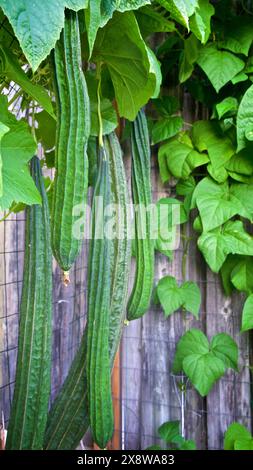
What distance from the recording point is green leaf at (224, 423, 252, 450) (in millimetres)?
1562

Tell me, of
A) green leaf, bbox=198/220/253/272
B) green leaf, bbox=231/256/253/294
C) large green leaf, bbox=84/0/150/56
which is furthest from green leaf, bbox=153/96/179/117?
large green leaf, bbox=84/0/150/56

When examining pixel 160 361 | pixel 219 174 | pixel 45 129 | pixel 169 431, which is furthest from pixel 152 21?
pixel 169 431

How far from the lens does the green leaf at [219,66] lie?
5.04 feet

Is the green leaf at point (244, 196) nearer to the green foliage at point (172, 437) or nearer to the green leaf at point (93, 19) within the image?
the green foliage at point (172, 437)

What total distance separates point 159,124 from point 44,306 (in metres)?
1.05

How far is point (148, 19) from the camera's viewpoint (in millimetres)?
1040

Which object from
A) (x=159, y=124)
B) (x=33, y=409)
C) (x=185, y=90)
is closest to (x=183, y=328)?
(x=159, y=124)

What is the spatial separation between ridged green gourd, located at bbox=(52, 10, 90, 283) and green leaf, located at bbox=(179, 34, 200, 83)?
33.3 inches

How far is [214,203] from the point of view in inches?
62.8

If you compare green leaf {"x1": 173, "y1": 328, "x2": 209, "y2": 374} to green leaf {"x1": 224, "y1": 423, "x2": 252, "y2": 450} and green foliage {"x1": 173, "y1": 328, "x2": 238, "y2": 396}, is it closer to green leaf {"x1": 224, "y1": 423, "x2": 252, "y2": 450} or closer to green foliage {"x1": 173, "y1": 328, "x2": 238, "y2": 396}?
green foliage {"x1": 173, "y1": 328, "x2": 238, "y2": 396}

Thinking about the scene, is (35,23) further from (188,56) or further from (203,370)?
(203,370)

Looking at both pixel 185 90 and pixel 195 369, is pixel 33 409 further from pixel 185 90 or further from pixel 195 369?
pixel 185 90

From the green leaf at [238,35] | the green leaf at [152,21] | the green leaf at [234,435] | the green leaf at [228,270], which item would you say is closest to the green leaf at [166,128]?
the green leaf at [238,35]
